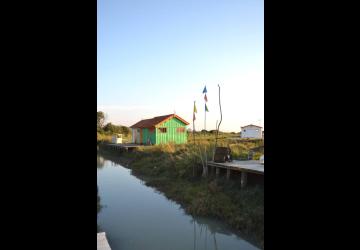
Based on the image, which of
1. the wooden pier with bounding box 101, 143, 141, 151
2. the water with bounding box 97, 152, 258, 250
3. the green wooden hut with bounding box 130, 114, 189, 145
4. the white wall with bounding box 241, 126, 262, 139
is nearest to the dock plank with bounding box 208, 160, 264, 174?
the water with bounding box 97, 152, 258, 250

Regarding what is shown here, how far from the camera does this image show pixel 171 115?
18562mm

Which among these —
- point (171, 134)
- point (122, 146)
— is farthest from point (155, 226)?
point (171, 134)

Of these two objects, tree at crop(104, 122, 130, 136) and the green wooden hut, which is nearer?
the green wooden hut

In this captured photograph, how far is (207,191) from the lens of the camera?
25.2 ft

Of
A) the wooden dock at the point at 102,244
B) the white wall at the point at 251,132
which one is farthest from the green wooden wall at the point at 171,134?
the wooden dock at the point at 102,244

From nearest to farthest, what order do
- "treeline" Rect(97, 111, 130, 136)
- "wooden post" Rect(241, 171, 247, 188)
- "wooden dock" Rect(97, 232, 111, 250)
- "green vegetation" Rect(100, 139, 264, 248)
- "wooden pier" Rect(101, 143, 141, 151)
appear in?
1. "wooden dock" Rect(97, 232, 111, 250)
2. "green vegetation" Rect(100, 139, 264, 248)
3. "wooden post" Rect(241, 171, 247, 188)
4. "wooden pier" Rect(101, 143, 141, 151)
5. "treeline" Rect(97, 111, 130, 136)

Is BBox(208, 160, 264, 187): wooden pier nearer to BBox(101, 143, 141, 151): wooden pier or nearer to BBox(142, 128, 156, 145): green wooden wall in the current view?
BBox(101, 143, 141, 151): wooden pier

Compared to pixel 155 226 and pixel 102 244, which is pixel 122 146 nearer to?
pixel 155 226

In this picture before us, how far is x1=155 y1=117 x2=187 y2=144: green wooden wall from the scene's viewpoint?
17.9 metres

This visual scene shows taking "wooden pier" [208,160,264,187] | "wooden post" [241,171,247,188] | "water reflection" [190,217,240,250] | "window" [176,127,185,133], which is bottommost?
"water reflection" [190,217,240,250]
